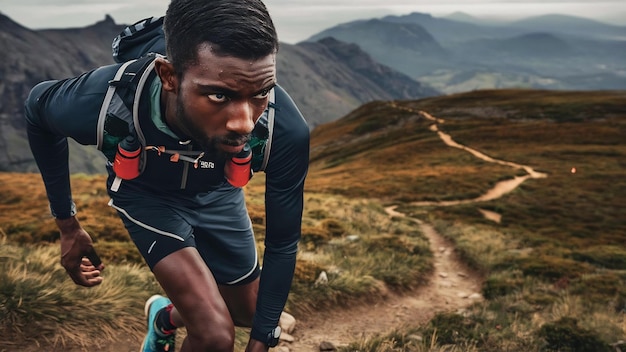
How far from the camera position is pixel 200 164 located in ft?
11.0

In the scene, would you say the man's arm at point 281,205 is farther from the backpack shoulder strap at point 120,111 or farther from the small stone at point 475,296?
the small stone at point 475,296

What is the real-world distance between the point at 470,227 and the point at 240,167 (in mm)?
21002

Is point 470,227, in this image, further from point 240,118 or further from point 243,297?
point 240,118

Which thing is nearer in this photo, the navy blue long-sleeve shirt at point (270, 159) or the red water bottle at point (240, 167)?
the red water bottle at point (240, 167)

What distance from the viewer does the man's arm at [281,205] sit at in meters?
3.17

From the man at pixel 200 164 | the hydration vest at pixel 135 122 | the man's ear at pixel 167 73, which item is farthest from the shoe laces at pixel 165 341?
the man's ear at pixel 167 73

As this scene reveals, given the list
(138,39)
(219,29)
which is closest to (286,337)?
(138,39)

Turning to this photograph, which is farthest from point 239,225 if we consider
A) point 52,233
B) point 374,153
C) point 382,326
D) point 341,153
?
point 341,153

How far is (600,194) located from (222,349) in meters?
37.4

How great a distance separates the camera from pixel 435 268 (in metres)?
13.3

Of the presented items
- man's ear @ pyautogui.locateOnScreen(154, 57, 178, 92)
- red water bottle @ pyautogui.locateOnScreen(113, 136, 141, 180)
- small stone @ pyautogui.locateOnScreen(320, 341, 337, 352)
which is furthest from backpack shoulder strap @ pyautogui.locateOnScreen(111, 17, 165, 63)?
small stone @ pyautogui.locateOnScreen(320, 341, 337, 352)

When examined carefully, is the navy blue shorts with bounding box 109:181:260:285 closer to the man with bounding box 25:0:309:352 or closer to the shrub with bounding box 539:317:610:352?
the man with bounding box 25:0:309:352

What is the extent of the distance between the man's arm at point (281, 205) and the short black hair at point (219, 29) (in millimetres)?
688

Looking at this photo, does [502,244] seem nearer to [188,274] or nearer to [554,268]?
[554,268]
